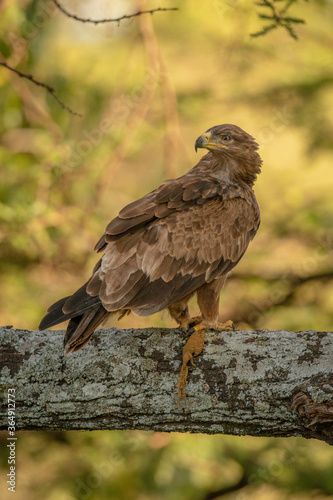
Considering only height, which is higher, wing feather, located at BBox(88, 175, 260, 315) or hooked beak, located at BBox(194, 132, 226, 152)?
hooked beak, located at BBox(194, 132, 226, 152)

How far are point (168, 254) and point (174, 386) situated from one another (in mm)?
925

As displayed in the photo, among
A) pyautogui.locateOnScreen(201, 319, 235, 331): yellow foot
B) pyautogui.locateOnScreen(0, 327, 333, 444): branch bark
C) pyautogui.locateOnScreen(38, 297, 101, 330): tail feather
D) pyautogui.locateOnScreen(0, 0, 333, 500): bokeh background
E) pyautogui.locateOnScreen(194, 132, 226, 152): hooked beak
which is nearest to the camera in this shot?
pyautogui.locateOnScreen(0, 327, 333, 444): branch bark

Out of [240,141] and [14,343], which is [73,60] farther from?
[14,343]

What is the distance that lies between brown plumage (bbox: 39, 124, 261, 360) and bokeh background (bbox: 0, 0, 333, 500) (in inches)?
77.5

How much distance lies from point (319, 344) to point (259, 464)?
11.8 feet

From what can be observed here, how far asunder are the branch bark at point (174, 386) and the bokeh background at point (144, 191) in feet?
8.00

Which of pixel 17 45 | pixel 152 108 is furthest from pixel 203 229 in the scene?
pixel 152 108

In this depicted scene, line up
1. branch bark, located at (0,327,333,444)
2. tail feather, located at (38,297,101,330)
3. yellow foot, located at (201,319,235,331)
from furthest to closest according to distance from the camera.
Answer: yellow foot, located at (201,319,235,331) → tail feather, located at (38,297,101,330) → branch bark, located at (0,327,333,444)

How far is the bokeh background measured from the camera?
640 cm

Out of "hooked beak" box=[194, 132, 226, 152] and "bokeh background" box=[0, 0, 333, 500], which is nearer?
"hooked beak" box=[194, 132, 226, 152]

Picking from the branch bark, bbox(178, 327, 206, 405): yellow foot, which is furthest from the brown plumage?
bbox(178, 327, 206, 405): yellow foot

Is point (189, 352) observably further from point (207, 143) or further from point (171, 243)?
point (207, 143)

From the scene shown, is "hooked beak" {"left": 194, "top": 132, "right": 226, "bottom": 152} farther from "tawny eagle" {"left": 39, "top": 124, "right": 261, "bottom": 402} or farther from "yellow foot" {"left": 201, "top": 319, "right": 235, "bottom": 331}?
"yellow foot" {"left": 201, "top": 319, "right": 235, "bottom": 331}

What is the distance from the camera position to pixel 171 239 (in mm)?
4012
